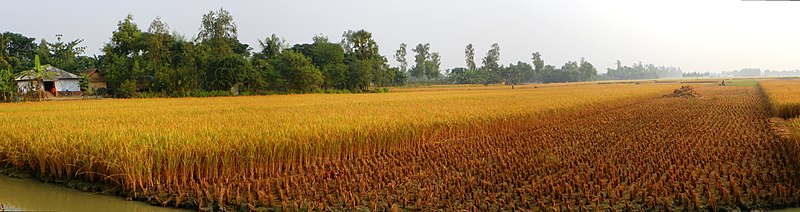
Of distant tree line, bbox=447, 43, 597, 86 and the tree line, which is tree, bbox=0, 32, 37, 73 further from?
distant tree line, bbox=447, 43, 597, 86

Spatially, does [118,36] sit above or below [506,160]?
above

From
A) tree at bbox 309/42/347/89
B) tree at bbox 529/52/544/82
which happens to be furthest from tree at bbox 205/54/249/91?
tree at bbox 529/52/544/82

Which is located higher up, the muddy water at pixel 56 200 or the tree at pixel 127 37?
the tree at pixel 127 37

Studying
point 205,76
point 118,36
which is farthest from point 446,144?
point 118,36

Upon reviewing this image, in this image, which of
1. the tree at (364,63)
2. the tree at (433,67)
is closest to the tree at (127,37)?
the tree at (364,63)

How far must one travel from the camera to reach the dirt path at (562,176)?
5.30 m

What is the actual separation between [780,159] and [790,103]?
10307 millimetres

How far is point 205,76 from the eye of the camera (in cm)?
3666

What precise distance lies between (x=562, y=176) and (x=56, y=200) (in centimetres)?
594

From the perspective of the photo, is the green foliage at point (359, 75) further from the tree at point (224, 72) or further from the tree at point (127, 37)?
the tree at point (127, 37)

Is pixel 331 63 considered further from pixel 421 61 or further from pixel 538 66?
pixel 538 66

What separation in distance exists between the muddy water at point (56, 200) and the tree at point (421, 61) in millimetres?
87271

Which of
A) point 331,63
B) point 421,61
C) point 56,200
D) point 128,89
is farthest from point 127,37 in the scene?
point 421,61

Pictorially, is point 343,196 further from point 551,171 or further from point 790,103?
point 790,103
